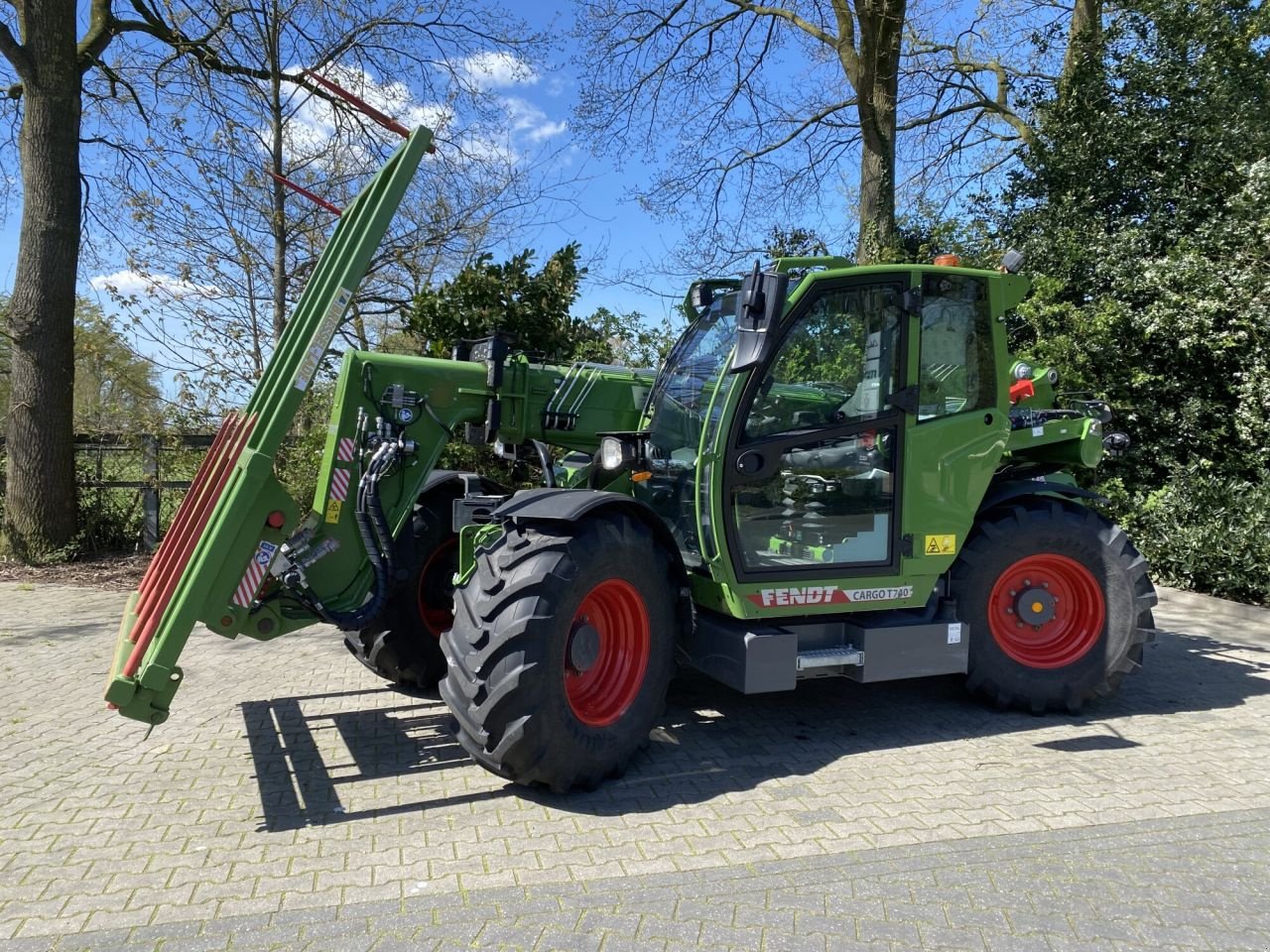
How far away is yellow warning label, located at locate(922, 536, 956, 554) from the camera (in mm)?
4879

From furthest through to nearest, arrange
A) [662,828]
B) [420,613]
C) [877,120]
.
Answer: [877,120], [420,613], [662,828]

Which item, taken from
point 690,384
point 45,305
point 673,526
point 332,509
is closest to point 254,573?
point 332,509

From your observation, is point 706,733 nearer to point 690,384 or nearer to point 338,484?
point 690,384

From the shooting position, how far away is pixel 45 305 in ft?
31.2

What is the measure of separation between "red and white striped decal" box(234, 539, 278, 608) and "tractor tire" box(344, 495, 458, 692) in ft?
3.83

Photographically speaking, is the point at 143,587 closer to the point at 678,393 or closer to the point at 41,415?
the point at 678,393

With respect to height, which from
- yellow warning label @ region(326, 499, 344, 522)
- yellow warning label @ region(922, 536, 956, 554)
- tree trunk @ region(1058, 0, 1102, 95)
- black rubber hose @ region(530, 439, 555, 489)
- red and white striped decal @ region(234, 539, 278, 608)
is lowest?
red and white striped decal @ region(234, 539, 278, 608)

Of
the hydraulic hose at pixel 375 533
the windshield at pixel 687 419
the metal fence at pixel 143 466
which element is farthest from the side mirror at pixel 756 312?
the metal fence at pixel 143 466

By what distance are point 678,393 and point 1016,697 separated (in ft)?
8.79

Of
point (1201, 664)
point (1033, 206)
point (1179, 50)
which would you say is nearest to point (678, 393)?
point (1201, 664)

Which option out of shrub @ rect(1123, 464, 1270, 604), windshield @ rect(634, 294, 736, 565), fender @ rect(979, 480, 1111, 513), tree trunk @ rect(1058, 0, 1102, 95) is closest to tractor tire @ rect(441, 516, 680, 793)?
windshield @ rect(634, 294, 736, 565)

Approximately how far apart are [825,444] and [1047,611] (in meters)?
1.85

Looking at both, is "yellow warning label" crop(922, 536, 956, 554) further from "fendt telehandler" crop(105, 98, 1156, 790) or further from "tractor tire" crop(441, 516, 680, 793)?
"tractor tire" crop(441, 516, 680, 793)

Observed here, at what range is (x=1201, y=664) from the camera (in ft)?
21.1
